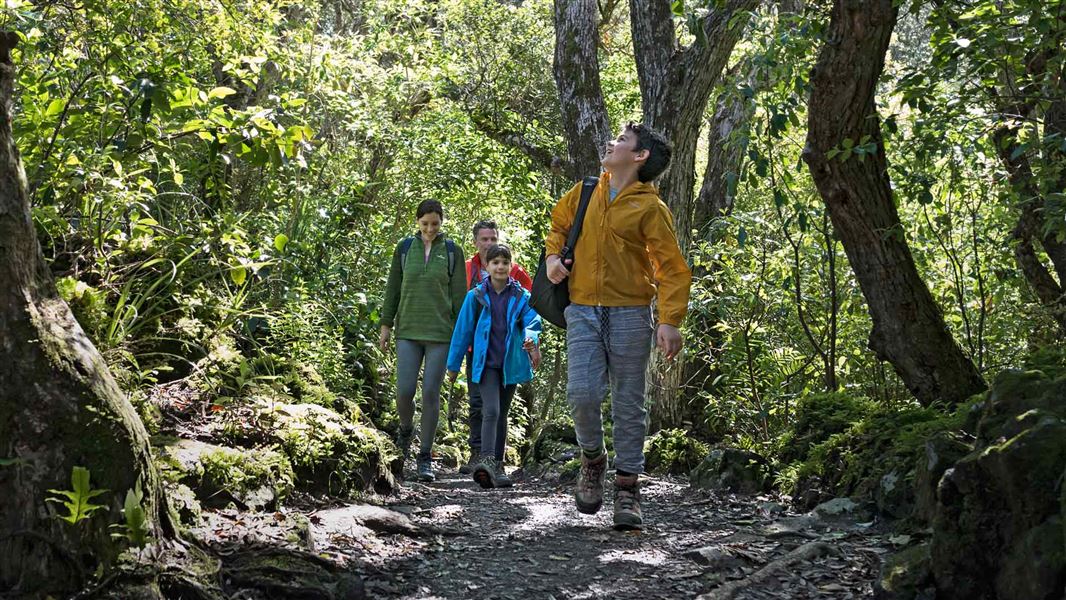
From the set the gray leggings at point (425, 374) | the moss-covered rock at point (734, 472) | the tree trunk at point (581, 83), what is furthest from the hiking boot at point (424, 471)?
the tree trunk at point (581, 83)

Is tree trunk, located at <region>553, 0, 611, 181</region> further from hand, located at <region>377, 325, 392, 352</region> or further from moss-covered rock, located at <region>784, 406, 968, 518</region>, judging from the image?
moss-covered rock, located at <region>784, 406, 968, 518</region>

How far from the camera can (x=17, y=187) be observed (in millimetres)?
3711

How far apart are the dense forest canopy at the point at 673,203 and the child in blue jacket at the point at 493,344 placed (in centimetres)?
114

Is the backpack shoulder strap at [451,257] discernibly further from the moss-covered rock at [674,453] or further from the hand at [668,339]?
the hand at [668,339]

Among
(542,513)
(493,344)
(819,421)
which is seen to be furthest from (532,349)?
(819,421)

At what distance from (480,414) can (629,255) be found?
13.2 ft

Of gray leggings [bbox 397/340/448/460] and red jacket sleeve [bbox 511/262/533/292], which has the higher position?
red jacket sleeve [bbox 511/262/533/292]

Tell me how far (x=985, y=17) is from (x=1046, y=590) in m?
3.77

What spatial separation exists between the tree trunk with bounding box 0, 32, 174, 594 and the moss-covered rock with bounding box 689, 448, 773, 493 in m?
4.67

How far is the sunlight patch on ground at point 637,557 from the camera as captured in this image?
16.1ft

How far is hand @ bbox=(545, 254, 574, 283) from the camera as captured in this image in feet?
18.7

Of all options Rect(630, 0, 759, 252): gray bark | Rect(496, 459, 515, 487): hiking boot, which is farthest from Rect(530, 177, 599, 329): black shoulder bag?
Rect(630, 0, 759, 252): gray bark

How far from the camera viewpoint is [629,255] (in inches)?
222

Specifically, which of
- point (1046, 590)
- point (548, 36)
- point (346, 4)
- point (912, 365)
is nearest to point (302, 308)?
point (912, 365)
